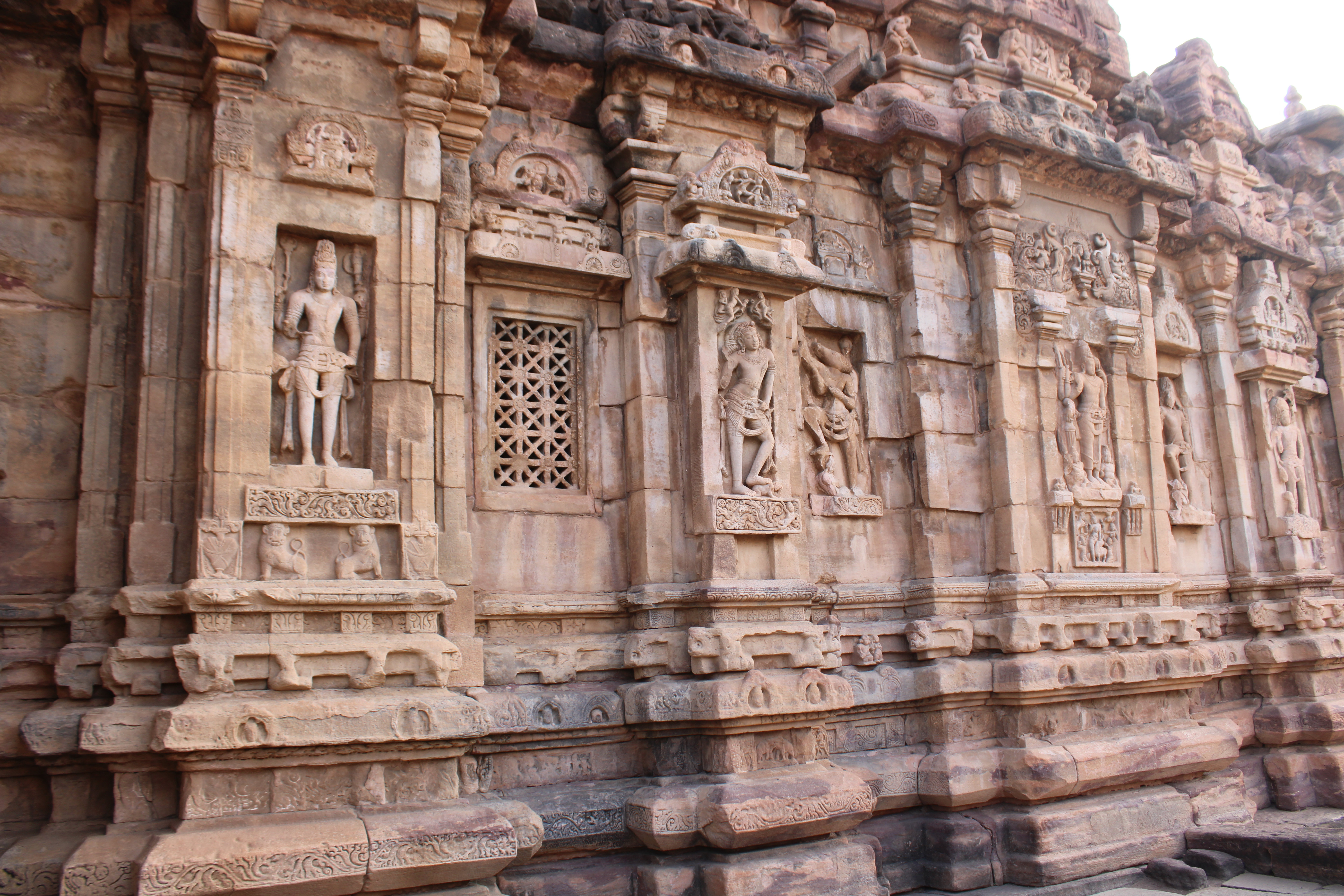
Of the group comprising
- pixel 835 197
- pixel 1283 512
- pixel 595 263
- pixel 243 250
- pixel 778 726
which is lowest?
pixel 778 726

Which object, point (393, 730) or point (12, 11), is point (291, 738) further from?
point (12, 11)

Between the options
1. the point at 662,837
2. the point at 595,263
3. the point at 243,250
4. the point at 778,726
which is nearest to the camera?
the point at 243,250

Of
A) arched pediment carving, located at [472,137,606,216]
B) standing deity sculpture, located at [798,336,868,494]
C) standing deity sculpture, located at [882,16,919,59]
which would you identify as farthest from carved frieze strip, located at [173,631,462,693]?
standing deity sculpture, located at [882,16,919,59]

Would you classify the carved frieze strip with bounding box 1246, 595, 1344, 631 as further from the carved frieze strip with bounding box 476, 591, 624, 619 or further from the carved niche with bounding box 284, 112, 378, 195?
the carved niche with bounding box 284, 112, 378, 195

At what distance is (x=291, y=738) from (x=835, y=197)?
631 cm

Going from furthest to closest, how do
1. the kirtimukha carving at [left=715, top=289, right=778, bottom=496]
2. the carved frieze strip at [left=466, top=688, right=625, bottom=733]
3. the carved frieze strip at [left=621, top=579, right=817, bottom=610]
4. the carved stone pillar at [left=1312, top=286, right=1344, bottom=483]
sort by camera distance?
1. the carved stone pillar at [left=1312, top=286, right=1344, bottom=483]
2. the kirtimukha carving at [left=715, top=289, right=778, bottom=496]
3. the carved frieze strip at [left=621, top=579, right=817, bottom=610]
4. the carved frieze strip at [left=466, top=688, right=625, bottom=733]

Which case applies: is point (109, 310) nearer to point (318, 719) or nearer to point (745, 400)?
point (318, 719)

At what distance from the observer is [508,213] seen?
7.18 metres

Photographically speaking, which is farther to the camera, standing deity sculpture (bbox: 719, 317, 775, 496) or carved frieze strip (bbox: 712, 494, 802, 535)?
standing deity sculpture (bbox: 719, 317, 775, 496)

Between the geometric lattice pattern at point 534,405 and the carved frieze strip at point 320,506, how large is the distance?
4.57 ft

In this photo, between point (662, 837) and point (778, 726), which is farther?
point (778, 726)

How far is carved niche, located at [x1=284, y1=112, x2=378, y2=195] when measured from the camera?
19.2 ft

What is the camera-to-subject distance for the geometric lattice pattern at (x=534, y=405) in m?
7.17

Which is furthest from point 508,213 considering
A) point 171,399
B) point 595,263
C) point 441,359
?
point 171,399
